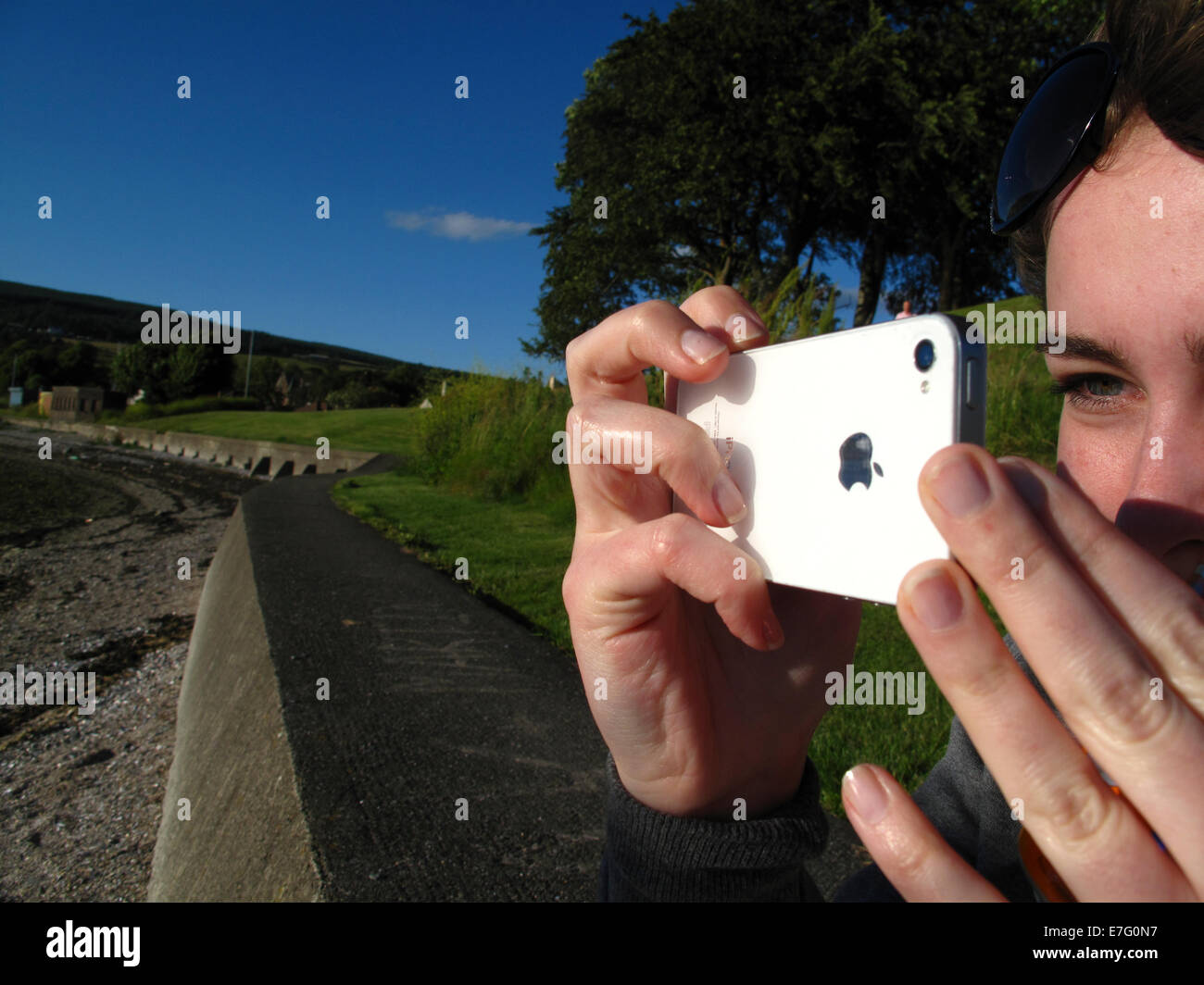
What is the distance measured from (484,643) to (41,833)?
287 cm

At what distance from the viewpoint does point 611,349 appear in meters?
1.28

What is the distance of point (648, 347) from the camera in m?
1.23

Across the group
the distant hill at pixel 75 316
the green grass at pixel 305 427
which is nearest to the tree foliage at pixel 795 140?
the green grass at pixel 305 427

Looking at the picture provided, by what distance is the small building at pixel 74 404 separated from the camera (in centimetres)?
4266

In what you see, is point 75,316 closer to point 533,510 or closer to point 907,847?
point 533,510

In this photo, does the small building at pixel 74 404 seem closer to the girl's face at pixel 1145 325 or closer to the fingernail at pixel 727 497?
the fingernail at pixel 727 497

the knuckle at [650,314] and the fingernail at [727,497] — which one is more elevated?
the knuckle at [650,314]

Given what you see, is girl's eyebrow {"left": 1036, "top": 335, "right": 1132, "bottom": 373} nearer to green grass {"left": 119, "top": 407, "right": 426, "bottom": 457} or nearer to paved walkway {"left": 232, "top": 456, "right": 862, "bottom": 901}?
paved walkway {"left": 232, "top": 456, "right": 862, "bottom": 901}

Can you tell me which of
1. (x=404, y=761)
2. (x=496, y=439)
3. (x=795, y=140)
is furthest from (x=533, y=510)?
(x=795, y=140)

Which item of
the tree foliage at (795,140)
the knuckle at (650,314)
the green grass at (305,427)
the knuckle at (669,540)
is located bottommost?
the knuckle at (669,540)

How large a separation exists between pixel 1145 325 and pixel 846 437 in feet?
1.61

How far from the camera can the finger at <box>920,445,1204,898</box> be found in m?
0.62

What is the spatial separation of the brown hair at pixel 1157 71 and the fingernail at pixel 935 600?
2.82 ft
